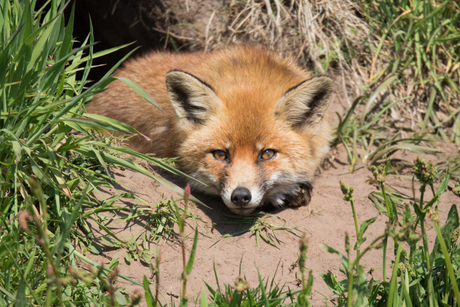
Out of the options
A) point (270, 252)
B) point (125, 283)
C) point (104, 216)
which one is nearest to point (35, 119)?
point (104, 216)

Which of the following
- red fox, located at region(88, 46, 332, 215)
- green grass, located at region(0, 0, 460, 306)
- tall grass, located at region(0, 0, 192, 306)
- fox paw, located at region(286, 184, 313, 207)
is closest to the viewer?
green grass, located at region(0, 0, 460, 306)

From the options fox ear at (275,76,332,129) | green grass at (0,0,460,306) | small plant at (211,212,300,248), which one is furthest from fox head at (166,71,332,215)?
green grass at (0,0,460,306)

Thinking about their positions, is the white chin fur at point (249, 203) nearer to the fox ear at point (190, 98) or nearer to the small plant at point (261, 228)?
the small plant at point (261, 228)

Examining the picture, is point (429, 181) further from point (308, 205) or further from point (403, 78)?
point (403, 78)

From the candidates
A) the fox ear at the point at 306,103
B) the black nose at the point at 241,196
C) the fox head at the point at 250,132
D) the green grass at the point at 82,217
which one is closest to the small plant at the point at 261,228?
the green grass at the point at 82,217

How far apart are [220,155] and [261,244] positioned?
866mm

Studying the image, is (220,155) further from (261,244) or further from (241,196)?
(261,244)

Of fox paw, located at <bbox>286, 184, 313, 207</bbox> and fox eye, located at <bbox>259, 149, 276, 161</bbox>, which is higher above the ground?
fox eye, located at <bbox>259, 149, 276, 161</bbox>

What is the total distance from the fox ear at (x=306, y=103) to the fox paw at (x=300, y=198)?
2.05ft

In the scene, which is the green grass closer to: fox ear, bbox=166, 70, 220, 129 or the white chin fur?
the white chin fur

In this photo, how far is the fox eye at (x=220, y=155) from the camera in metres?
3.51

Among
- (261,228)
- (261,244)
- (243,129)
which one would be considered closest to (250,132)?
(243,129)

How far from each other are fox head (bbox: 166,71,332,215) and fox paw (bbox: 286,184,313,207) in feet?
0.17

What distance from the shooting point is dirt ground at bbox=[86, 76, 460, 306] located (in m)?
2.66
